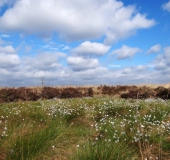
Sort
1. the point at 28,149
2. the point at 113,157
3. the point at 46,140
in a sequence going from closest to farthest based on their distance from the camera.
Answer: the point at 113,157 → the point at 28,149 → the point at 46,140

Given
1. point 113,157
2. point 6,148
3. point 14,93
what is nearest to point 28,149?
point 6,148

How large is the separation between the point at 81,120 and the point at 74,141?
3.33 m

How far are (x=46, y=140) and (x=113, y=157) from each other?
208 centimetres

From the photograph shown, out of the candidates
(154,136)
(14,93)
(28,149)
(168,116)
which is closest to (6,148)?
(28,149)

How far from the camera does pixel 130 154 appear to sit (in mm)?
6184

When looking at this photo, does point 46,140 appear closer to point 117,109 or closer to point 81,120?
point 81,120

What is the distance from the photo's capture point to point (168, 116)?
11.0 m

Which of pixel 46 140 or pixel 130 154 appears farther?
pixel 46 140

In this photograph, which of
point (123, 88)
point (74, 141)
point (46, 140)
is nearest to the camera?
point (46, 140)

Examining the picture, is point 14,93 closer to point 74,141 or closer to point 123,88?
point 123,88

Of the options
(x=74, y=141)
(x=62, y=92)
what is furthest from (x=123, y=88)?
(x=74, y=141)

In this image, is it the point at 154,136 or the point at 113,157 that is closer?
the point at 113,157

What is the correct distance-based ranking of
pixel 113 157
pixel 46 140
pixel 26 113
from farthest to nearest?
pixel 26 113 → pixel 46 140 → pixel 113 157

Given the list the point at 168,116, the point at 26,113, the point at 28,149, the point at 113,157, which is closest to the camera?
the point at 113,157
